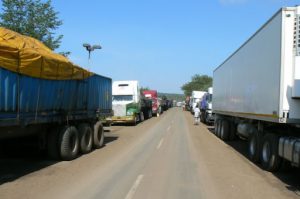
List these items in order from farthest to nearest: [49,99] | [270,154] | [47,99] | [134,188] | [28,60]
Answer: [49,99] → [47,99] → [270,154] → [28,60] → [134,188]

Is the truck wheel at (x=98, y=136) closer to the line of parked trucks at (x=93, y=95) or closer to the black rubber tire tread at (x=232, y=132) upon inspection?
the line of parked trucks at (x=93, y=95)

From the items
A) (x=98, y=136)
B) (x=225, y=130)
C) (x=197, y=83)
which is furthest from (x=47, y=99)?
(x=197, y=83)

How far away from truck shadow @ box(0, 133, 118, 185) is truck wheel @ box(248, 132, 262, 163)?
20.5 feet

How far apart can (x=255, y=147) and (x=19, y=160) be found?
7424 millimetres

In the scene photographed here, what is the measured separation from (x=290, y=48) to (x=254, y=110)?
3.80m

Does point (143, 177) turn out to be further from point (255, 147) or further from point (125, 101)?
point (125, 101)

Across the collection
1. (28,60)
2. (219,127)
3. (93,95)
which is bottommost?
(219,127)

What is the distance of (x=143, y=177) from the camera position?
38.0 feet

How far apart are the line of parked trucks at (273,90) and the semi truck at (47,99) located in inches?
231

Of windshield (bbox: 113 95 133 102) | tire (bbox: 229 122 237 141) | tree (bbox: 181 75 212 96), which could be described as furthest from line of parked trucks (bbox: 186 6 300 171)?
tree (bbox: 181 75 212 96)

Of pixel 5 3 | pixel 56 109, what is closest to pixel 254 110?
pixel 56 109

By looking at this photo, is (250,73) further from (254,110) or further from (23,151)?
(23,151)

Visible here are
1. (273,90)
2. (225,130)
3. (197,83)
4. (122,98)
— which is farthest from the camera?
(197,83)

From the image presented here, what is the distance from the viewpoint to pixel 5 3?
3180 centimetres
